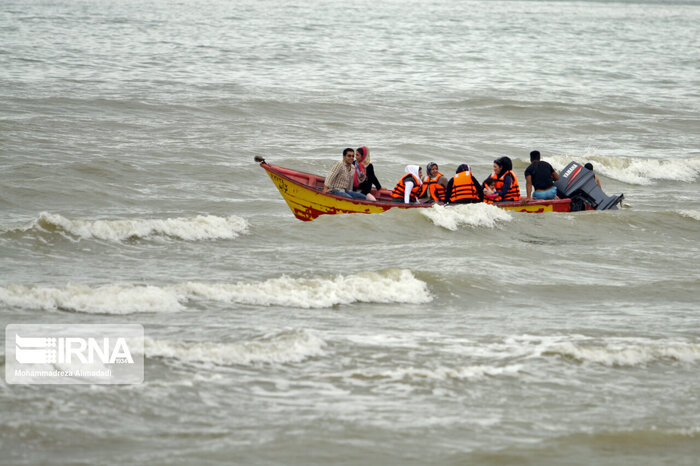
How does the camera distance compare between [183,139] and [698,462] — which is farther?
[183,139]

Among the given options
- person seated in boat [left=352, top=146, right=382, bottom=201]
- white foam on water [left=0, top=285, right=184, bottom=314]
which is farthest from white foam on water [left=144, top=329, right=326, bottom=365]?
person seated in boat [left=352, top=146, right=382, bottom=201]

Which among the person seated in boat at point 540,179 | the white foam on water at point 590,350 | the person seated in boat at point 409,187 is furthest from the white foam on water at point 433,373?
the person seated in boat at point 540,179

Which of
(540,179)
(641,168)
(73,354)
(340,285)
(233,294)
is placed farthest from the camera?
(641,168)

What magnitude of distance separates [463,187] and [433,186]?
489 millimetres

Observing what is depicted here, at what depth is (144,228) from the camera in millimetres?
12273

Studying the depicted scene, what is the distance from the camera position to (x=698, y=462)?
228 inches

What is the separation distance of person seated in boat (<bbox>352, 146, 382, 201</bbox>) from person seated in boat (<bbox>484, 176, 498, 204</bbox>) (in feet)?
5.96

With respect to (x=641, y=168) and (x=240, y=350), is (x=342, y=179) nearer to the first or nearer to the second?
(x=240, y=350)

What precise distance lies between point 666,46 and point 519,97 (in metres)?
28.4

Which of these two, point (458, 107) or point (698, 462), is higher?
point (458, 107)

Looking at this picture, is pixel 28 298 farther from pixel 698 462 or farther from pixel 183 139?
pixel 183 139

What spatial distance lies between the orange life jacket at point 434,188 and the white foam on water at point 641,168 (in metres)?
7.78

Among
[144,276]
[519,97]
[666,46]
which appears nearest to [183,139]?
[144,276]

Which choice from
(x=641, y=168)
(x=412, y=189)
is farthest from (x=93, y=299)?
(x=641, y=168)
